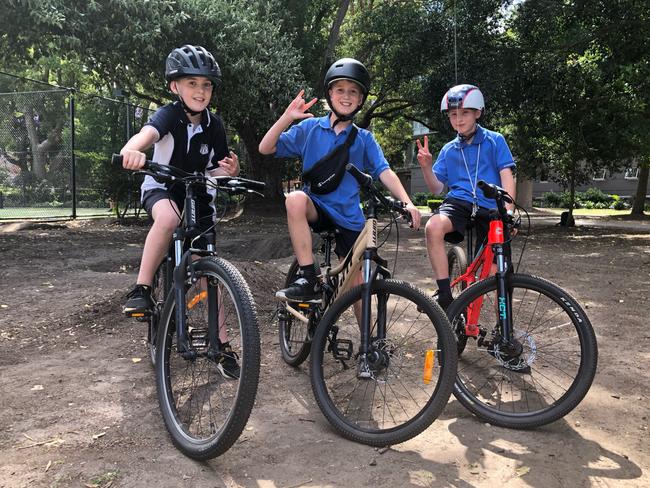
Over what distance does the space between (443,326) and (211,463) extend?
1.22 metres

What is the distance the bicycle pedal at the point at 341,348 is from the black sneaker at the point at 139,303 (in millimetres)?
1119

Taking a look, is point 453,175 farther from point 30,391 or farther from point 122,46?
point 122,46

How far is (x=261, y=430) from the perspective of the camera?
9.21ft

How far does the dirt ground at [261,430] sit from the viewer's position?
2359 millimetres

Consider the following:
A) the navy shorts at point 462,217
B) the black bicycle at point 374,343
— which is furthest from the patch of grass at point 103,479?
the navy shorts at point 462,217

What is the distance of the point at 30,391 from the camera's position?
126 inches

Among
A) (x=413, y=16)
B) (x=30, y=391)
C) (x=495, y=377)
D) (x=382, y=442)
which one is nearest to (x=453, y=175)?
Result: (x=495, y=377)

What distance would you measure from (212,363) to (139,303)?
2.28 ft

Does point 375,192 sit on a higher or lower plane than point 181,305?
higher

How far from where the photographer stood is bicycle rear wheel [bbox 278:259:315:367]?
3.55 m

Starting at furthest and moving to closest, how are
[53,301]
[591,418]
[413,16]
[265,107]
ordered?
[413,16], [265,107], [53,301], [591,418]

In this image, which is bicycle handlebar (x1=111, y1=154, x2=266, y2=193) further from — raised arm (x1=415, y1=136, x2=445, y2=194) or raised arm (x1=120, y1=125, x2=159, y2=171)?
raised arm (x1=415, y1=136, x2=445, y2=194)

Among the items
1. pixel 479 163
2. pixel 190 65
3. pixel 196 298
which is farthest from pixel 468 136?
pixel 196 298

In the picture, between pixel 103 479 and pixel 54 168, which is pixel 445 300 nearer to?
pixel 103 479
